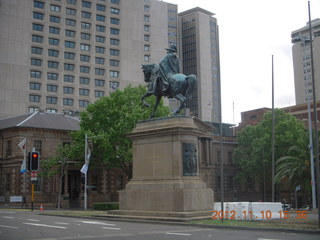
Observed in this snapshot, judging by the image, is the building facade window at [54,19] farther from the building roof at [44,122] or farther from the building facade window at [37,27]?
the building roof at [44,122]

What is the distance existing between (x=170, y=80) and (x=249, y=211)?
378 inches

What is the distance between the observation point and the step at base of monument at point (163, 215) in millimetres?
23328

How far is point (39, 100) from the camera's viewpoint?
9981 centimetres

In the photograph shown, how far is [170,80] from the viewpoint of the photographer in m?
27.8

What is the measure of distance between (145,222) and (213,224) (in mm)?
4658

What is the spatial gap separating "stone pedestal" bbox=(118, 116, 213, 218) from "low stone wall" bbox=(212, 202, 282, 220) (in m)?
1.15

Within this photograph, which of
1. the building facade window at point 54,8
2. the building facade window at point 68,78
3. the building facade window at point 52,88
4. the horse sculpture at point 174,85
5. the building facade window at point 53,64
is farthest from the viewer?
the building facade window at point 54,8

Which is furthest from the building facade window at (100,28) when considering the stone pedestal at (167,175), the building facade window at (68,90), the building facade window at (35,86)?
the stone pedestal at (167,175)

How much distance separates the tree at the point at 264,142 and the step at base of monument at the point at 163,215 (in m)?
40.9

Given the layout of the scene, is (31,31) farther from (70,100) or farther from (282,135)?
(282,135)

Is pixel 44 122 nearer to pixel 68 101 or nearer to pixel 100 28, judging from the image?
pixel 68 101

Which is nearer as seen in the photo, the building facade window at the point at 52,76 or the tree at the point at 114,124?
the tree at the point at 114,124

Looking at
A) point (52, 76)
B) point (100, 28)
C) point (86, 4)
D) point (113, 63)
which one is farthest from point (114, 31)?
point (52, 76)

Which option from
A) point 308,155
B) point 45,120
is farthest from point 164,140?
point 45,120
